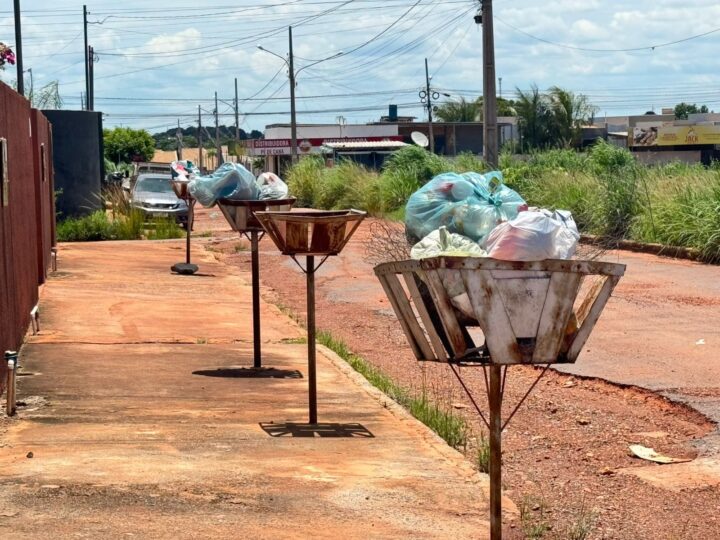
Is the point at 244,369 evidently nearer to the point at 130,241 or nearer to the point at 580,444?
the point at 580,444

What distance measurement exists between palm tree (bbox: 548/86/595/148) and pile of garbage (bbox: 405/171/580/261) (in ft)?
225

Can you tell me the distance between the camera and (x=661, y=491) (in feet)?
24.7

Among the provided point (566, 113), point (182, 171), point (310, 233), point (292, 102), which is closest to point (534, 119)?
point (566, 113)

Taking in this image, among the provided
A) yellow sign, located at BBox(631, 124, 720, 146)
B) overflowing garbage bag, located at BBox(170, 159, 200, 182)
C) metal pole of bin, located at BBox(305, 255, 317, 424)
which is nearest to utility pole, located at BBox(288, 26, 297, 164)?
yellow sign, located at BBox(631, 124, 720, 146)

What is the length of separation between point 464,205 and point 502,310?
1.85 metres

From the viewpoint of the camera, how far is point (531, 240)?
4566 millimetres

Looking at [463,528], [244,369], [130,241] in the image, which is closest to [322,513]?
[463,528]

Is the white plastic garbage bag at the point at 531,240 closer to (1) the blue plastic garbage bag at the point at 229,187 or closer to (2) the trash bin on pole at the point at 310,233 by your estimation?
(2) the trash bin on pole at the point at 310,233

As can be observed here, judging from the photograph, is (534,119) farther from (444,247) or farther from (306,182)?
(444,247)

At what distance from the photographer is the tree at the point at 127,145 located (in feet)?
342

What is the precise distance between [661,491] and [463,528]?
207 centimetres

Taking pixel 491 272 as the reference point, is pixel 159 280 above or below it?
below

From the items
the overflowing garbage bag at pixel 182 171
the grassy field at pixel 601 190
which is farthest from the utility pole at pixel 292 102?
the overflowing garbage bag at pixel 182 171

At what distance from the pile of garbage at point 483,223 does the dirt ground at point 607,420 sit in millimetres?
1564
